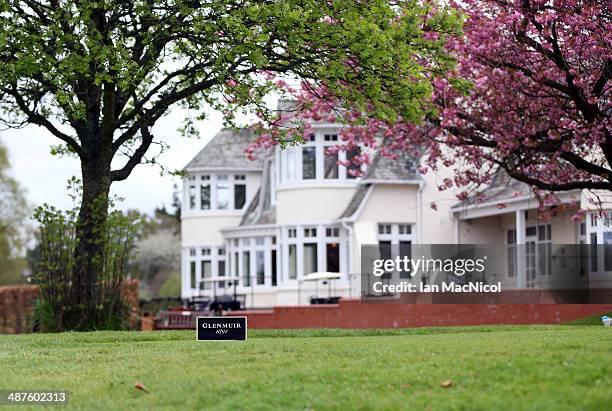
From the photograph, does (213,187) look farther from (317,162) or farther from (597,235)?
(597,235)

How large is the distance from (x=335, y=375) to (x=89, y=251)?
35.9 ft

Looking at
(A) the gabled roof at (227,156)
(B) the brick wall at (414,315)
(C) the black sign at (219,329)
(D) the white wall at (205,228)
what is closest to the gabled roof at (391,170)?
(B) the brick wall at (414,315)

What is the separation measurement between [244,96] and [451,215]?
61.3ft

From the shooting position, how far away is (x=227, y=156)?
4531cm

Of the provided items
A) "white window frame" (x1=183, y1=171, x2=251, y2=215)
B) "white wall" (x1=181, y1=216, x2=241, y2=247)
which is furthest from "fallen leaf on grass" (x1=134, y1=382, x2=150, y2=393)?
"white window frame" (x1=183, y1=171, x2=251, y2=215)

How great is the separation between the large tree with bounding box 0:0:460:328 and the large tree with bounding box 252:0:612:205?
27.4 inches

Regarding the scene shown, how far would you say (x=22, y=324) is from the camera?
34438mm

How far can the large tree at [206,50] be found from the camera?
1756cm

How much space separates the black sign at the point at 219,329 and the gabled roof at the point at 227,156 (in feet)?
102

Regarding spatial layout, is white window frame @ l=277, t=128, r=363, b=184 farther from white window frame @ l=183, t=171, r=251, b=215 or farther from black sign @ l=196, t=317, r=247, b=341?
black sign @ l=196, t=317, r=247, b=341

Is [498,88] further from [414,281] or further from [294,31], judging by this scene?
[414,281]

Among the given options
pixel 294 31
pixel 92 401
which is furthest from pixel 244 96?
pixel 92 401

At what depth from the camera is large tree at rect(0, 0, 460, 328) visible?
57.6ft

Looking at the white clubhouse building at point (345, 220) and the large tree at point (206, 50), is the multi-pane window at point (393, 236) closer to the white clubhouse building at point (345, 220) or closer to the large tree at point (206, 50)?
the white clubhouse building at point (345, 220)
